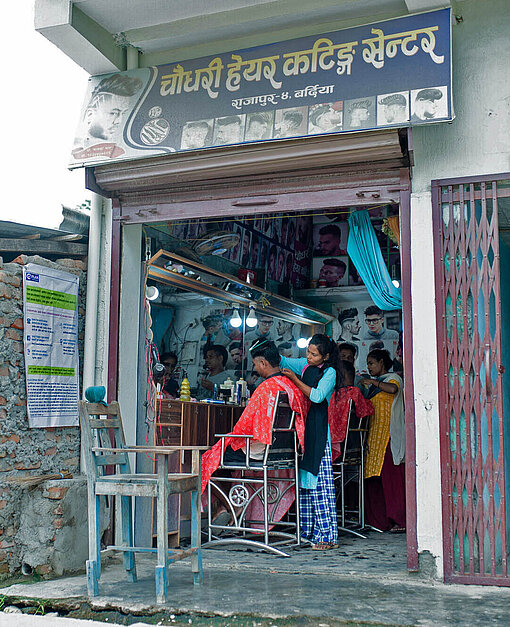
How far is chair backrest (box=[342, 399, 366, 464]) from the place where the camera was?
6.11 meters

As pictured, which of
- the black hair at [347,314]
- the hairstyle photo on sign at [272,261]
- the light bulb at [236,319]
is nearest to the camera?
the light bulb at [236,319]

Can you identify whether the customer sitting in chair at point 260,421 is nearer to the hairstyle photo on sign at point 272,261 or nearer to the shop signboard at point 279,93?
the shop signboard at point 279,93

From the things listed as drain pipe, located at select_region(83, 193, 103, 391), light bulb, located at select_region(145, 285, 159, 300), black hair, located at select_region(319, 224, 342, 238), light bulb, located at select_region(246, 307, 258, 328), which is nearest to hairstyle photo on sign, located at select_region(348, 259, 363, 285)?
black hair, located at select_region(319, 224, 342, 238)

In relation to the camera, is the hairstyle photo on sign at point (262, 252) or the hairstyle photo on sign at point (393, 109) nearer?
the hairstyle photo on sign at point (393, 109)

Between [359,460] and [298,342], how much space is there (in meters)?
3.26

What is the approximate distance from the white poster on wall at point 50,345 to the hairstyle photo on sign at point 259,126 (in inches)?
64.2

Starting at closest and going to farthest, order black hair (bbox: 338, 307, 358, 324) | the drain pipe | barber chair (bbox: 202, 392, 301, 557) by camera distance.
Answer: the drain pipe, barber chair (bbox: 202, 392, 301, 557), black hair (bbox: 338, 307, 358, 324)

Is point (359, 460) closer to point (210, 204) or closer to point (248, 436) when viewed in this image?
point (248, 436)

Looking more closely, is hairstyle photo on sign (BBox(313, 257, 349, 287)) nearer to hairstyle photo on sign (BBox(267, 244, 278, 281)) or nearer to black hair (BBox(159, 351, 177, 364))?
hairstyle photo on sign (BBox(267, 244, 278, 281))

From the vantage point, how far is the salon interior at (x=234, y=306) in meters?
5.71

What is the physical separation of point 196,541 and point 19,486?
3.76ft

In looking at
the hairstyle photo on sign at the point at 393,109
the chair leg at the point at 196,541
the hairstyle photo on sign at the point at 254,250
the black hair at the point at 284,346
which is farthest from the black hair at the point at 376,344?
the chair leg at the point at 196,541

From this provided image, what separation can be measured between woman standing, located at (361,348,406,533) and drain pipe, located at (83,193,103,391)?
2611 millimetres

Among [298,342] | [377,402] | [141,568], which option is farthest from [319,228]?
[141,568]
